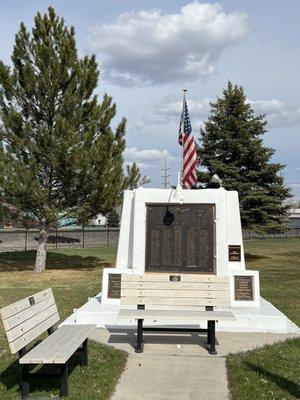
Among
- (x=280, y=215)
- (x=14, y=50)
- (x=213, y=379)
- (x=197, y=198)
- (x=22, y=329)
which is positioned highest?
(x=14, y=50)

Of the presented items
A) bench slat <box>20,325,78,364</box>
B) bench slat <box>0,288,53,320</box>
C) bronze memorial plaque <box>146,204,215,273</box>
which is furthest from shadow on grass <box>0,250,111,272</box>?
bench slat <box>20,325,78,364</box>

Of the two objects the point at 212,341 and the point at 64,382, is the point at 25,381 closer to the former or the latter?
the point at 64,382

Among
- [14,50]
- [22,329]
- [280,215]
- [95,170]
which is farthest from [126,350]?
[280,215]

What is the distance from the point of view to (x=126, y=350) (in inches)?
270

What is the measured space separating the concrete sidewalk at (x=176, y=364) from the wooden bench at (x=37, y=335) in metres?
0.65

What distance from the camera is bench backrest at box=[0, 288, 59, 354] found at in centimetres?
478

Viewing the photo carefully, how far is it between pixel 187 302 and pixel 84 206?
12.7 metres

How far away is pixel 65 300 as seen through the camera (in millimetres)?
11641

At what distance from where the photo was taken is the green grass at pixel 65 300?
5211 mm

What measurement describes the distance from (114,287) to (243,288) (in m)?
2.54

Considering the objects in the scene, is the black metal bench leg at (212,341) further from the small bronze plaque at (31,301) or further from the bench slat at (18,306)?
the small bronze plaque at (31,301)

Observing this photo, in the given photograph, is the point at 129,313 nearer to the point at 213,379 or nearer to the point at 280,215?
the point at 213,379

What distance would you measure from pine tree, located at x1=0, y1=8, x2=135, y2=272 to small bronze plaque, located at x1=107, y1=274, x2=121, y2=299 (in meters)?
8.85

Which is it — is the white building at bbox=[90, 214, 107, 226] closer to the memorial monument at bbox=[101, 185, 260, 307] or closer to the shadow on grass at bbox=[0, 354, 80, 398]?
the memorial monument at bbox=[101, 185, 260, 307]
